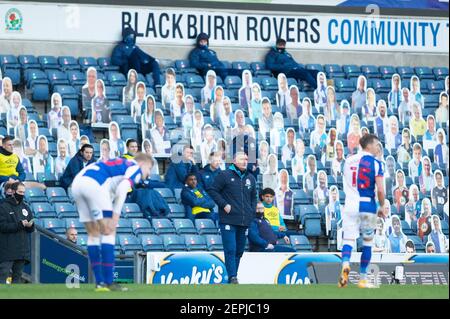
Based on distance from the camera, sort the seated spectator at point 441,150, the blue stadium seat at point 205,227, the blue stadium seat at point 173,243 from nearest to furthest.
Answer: the blue stadium seat at point 173,243, the blue stadium seat at point 205,227, the seated spectator at point 441,150

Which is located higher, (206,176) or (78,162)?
(78,162)

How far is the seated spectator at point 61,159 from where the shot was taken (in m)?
25.0

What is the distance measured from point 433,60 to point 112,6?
7885mm

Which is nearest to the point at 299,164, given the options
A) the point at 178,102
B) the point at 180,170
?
the point at 178,102

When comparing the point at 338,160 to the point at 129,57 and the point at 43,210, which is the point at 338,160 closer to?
the point at 129,57

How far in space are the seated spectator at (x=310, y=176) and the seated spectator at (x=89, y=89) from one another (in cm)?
431

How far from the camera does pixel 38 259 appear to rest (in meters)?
22.1

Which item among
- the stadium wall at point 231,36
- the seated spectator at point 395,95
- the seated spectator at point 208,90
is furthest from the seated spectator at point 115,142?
the seated spectator at point 395,95

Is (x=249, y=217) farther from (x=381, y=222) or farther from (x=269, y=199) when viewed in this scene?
(x=381, y=222)

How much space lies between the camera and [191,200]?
82.2 ft

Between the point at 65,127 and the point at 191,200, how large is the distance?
8.77ft

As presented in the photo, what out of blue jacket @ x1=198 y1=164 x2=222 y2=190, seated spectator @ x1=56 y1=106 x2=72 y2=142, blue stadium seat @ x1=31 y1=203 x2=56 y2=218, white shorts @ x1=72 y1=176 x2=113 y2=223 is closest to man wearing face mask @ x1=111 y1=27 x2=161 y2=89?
seated spectator @ x1=56 y1=106 x2=72 y2=142

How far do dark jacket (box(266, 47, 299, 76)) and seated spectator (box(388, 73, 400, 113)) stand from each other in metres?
2.10

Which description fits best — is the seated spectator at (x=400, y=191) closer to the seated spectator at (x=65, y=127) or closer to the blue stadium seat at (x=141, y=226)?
the blue stadium seat at (x=141, y=226)
